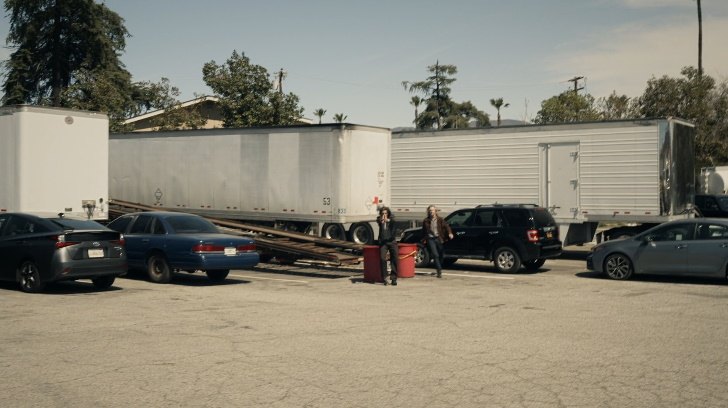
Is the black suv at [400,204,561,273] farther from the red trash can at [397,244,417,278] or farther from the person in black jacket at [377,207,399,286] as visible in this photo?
the person in black jacket at [377,207,399,286]

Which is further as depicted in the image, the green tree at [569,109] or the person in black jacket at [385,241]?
the green tree at [569,109]

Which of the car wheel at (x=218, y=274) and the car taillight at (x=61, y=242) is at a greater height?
the car taillight at (x=61, y=242)

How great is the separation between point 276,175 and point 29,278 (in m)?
10.6

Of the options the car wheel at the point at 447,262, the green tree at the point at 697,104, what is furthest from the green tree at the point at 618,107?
the car wheel at the point at 447,262

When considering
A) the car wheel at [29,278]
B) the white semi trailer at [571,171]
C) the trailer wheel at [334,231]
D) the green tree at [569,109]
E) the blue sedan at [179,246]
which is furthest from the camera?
the green tree at [569,109]

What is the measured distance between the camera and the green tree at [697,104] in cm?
4409

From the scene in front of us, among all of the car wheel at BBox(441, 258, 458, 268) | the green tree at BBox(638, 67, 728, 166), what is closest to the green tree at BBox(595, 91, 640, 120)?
the green tree at BBox(638, 67, 728, 166)

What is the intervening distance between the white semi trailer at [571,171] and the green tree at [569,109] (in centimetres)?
2838

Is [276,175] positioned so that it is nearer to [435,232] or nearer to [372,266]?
[435,232]

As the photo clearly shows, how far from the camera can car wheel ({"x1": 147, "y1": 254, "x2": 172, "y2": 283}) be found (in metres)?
16.5

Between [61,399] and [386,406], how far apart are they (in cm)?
287

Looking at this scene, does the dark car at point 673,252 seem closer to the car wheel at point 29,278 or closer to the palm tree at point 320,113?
the car wheel at point 29,278

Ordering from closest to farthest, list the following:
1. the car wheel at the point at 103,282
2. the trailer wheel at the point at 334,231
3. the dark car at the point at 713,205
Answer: the car wheel at the point at 103,282, the trailer wheel at the point at 334,231, the dark car at the point at 713,205

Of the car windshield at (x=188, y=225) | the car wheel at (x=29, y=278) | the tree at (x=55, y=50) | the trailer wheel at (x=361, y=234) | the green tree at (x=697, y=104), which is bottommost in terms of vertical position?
the car wheel at (x=29, y=278)
